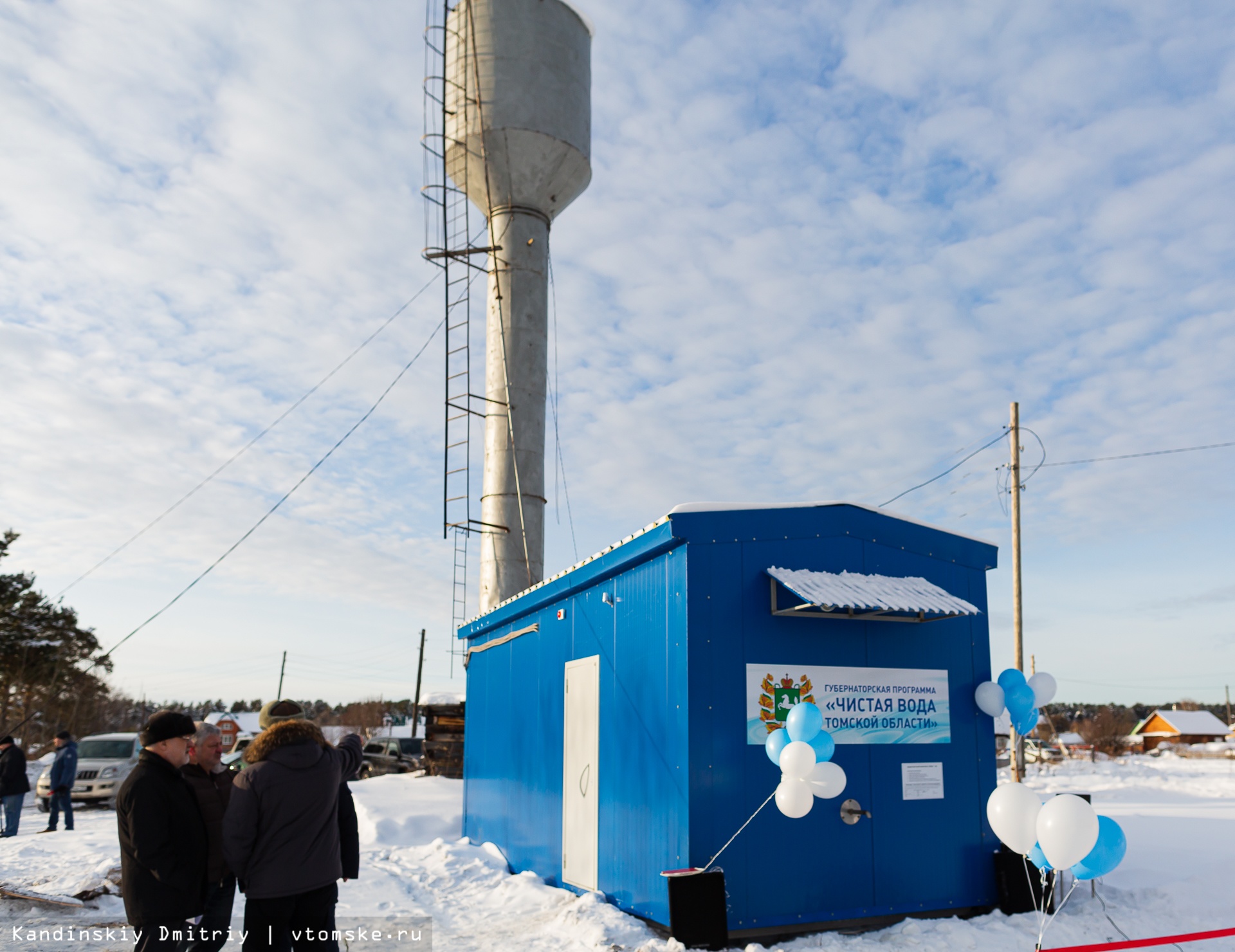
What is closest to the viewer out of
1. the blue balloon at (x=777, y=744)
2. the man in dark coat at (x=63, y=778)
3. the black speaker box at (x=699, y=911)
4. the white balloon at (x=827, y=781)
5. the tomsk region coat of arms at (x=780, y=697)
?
the black speaker box at (x=699, y=911)

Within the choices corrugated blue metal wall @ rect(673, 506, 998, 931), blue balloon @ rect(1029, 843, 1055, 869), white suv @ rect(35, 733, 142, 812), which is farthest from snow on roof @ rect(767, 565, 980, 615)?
white suv @ rect(35, 733, 142, 812)

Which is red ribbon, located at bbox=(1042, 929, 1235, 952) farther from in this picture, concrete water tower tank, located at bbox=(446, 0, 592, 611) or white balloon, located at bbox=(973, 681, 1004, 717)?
concrete water tower tank, located at bbox=(446, 0, 592, 611)

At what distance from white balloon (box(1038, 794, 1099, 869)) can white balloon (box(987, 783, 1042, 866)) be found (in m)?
0.20

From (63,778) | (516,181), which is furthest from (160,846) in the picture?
(516,181)

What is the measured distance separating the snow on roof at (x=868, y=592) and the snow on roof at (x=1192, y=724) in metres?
76.1

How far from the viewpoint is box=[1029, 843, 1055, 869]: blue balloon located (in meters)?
5.43

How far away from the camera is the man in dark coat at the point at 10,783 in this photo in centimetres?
1290

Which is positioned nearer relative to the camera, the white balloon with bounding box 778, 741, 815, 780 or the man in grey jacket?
the man in grey jacket

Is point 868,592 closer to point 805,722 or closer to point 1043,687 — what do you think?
point 805,722

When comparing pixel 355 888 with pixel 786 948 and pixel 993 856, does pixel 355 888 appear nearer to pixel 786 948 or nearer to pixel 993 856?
pixel 786 948

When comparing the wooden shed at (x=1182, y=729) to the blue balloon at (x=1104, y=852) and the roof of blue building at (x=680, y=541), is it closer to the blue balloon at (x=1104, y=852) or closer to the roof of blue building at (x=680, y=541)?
the roof of blue building at (x=680, y=541)

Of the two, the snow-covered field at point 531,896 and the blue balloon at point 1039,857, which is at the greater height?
the blue balloon at point 1039,857

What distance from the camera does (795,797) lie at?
6.57 m

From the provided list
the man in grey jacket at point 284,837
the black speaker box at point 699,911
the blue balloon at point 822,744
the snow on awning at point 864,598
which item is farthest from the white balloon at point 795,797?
the man in grey jacket at point 284,837
